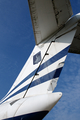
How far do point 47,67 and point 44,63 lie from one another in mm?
145

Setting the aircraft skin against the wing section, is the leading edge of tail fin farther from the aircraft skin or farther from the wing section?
the wing section

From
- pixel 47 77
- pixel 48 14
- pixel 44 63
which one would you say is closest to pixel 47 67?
pixel 44 63

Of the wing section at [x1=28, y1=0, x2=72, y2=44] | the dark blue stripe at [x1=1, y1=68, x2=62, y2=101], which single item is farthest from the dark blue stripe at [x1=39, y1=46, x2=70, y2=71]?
the wing section at [x1=28, y1=0, x2=72, y2=44]

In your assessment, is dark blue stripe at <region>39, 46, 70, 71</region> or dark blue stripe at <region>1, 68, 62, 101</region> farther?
dark blue stripe at <region>39, 46, 70, 71</region>

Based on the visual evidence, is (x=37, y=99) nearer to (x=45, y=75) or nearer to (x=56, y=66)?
(x=45, y=75)

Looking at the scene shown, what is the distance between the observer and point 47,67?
2.59 meters

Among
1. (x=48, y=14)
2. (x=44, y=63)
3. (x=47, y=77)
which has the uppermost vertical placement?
(x=48, y=14)

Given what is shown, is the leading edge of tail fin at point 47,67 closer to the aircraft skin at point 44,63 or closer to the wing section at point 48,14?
the aircraft skin at point 44,63

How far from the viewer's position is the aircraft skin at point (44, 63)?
1.84 meters

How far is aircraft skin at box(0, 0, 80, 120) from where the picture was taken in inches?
72.4

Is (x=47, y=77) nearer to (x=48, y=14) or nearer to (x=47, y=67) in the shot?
(x=47, y=67)

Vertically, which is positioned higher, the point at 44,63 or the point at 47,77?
the point at 44,63

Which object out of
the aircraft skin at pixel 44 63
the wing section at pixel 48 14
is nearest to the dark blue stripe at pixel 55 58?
the aircraft skin at pixel 44 63

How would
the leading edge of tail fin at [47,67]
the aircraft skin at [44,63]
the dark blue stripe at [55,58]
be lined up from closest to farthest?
the aircraft skin at [44,63] < the leading edge of tail fin at [47,67] < the dark blue stripe at [55,58]
